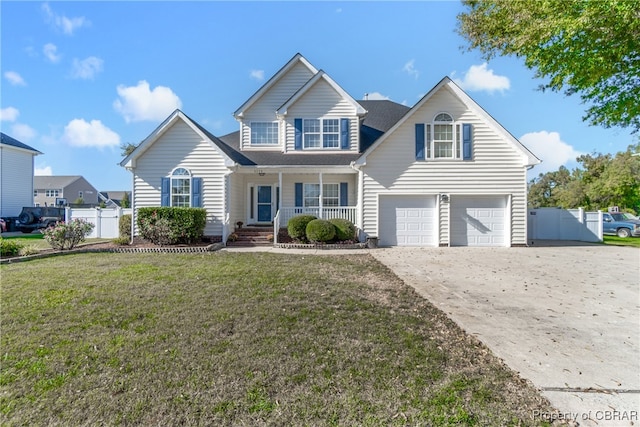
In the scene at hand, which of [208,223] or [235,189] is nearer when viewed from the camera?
[208,223]

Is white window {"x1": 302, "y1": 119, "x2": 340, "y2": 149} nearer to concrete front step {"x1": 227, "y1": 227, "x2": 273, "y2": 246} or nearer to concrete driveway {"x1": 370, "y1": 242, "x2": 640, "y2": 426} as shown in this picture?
concrete front step {"x1": 227, "y1": 227, "x2": 273, "y2": 246}

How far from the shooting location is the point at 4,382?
9.42 ft

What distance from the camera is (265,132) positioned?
15.5m

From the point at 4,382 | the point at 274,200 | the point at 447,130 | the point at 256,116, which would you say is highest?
the point at 256,116

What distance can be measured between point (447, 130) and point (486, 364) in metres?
11.9

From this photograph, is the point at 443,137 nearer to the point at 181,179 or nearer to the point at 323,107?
the point at 323,107

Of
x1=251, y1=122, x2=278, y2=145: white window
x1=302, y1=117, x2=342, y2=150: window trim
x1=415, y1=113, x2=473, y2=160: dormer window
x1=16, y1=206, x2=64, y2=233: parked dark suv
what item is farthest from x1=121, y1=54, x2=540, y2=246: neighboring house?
x1=16, y1=206, x2=64, y2=233: parked dark suv

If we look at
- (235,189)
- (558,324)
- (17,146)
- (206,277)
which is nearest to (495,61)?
(558,324)

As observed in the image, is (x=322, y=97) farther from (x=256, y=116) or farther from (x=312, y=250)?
(x=312, y=250)

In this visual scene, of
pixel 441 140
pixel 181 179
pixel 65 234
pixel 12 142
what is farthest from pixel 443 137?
pixel 12 142

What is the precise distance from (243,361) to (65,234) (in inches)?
459

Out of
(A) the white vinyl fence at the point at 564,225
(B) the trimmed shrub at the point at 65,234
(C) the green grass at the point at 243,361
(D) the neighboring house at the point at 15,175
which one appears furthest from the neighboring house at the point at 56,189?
(A) the white vinyl fence at the point at 564,225

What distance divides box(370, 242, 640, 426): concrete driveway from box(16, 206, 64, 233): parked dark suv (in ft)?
84.6

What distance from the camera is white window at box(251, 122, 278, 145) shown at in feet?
50.9
